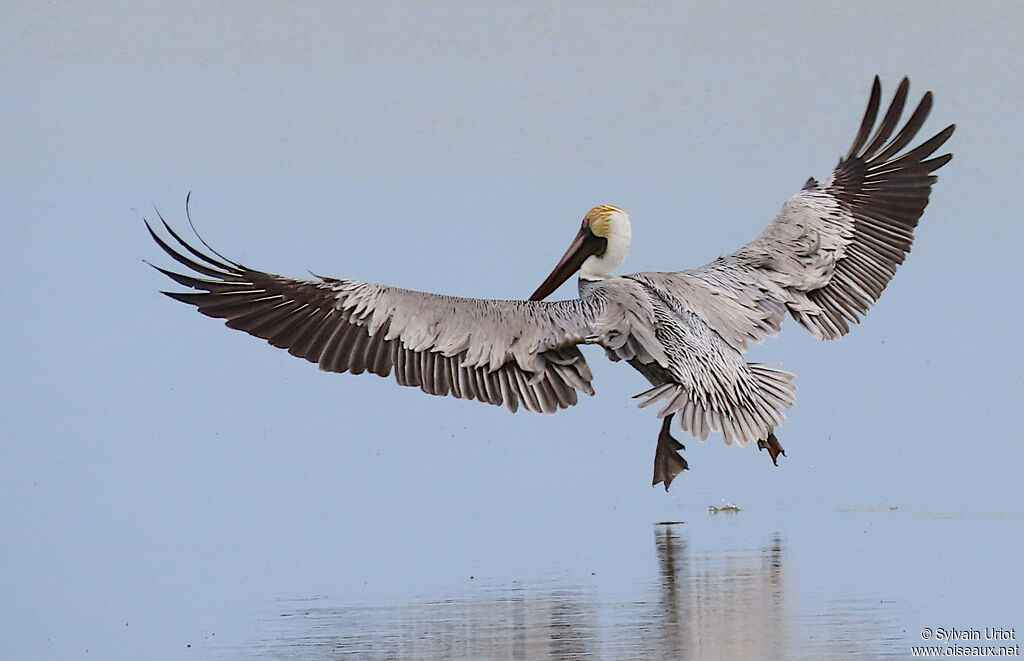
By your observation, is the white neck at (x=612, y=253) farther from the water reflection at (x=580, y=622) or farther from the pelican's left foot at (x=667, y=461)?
the water reflection at (x=580, y=622)

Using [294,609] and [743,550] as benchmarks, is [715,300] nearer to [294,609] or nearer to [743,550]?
[743,550]

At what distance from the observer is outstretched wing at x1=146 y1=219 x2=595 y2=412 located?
7254 mm

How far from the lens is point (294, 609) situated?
19.1ft

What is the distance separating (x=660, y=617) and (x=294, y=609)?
1.39 meters

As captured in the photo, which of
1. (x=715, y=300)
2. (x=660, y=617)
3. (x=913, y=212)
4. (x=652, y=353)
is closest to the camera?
(x=660, y=617)

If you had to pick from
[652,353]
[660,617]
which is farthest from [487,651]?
[652,353]

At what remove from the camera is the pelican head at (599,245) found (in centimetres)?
825

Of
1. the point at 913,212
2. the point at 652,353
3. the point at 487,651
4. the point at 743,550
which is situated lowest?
the point at 487,651

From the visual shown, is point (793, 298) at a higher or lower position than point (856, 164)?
lower

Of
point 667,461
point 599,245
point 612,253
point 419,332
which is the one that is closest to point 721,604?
point 667,461

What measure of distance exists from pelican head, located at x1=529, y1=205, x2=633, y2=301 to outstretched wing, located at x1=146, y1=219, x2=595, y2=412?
0.91 metres

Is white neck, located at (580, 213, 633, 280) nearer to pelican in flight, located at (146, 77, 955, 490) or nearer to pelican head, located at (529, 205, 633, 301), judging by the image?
pelican head, located at (529, 205, 633, 301)

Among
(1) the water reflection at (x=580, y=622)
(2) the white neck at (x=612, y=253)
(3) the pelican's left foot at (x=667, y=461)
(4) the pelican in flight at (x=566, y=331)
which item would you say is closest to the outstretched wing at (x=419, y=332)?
(4) the pelican in flight at (x=566, y=331)

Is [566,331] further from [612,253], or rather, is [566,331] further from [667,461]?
[612,253]
